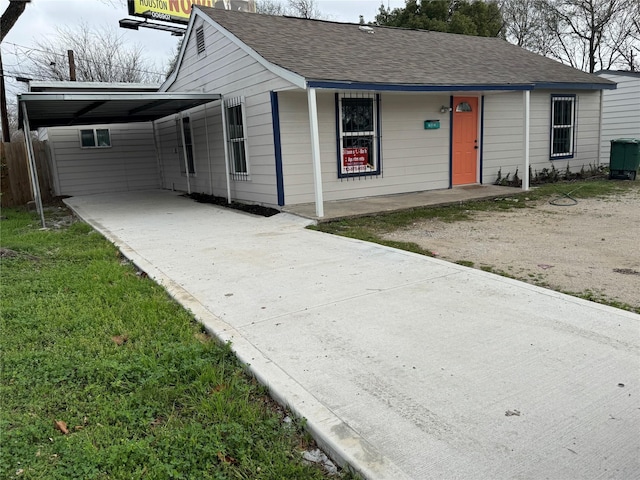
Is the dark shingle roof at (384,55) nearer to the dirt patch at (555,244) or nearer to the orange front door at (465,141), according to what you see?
the orange front door at (465,141)

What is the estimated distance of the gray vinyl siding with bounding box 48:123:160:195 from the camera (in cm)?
1647

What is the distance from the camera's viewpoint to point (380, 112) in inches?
416

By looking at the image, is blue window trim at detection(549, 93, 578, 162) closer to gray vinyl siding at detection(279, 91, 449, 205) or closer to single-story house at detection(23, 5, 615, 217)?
single-story house at detection(23, 5, 615, 217)

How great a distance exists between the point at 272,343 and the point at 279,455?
123 cm

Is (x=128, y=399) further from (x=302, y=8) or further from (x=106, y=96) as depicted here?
(x=302, y=8)

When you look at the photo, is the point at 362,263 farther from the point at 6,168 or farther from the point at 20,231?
the point at 6,168

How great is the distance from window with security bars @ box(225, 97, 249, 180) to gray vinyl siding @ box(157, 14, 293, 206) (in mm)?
148

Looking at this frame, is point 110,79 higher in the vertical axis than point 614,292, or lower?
higher

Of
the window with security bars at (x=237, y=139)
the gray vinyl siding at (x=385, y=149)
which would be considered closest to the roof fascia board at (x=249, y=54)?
the gray vinyl siding at (x=385, y=149)

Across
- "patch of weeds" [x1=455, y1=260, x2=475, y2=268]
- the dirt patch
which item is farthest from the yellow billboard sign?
"patch of weeds" [x1=455, y1=260, x2=475, y2=268]

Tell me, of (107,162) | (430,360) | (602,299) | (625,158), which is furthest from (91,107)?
(625,158)

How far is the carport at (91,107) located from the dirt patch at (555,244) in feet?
19.1

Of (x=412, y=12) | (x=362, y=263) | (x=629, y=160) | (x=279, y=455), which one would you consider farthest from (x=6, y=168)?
(x=412, y=12)

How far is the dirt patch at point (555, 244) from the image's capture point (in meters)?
4.70
